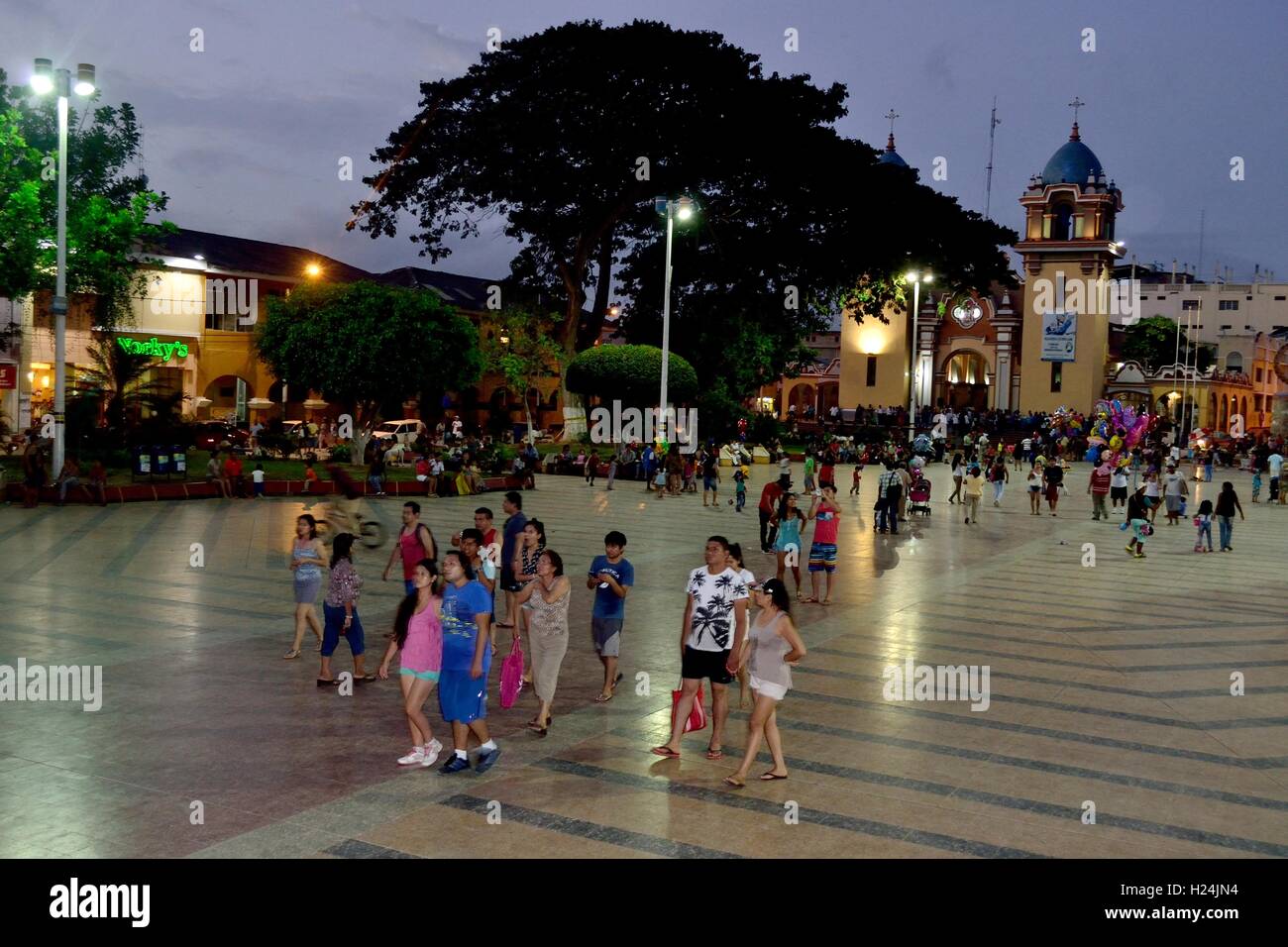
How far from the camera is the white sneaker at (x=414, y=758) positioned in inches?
319

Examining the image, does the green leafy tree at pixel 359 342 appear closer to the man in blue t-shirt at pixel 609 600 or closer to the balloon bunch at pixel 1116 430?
the balloon bunch at pixel 1116 430

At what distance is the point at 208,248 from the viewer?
48719mm

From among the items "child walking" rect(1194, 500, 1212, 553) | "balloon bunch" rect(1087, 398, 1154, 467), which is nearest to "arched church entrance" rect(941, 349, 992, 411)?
"balloon bunch" rect(1087, 398, 1154, 467)

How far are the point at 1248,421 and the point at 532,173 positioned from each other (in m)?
61.9

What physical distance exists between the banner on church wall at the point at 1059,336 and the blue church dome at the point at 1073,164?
26.5ft

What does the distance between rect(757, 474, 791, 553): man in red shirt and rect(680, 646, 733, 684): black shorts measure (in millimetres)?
8283

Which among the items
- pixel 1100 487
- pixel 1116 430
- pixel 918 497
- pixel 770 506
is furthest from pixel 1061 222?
pixel 770 506

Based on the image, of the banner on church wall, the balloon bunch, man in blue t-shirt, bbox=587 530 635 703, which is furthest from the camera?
the banner on church wall

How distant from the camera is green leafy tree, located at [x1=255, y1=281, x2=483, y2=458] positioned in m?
33.0

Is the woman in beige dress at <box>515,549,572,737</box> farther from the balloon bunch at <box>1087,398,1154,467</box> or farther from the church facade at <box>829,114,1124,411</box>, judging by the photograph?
the church facade at <box>829,114,1124,411</box>

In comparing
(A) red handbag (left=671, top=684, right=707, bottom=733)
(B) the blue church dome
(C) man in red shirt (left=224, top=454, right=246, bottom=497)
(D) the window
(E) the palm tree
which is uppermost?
(B) the blue church dome

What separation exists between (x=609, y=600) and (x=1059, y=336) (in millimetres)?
65395
